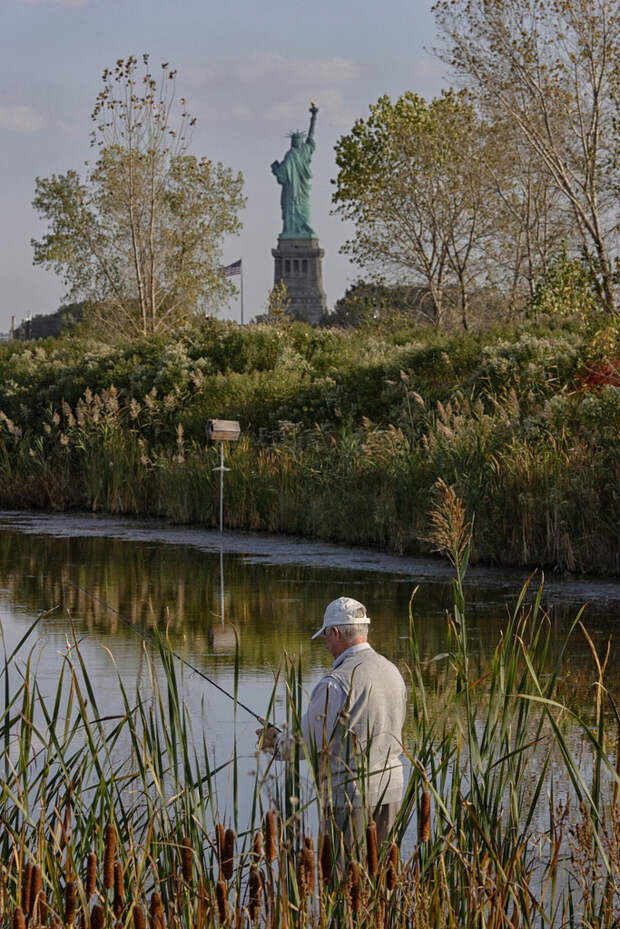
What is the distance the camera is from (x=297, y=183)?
116 meters

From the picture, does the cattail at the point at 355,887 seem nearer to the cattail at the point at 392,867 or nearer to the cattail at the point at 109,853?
the cattail at the point at 392,867

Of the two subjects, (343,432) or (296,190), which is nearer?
(343,432)

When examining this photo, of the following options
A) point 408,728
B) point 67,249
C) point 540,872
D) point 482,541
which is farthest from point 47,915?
point 67,249

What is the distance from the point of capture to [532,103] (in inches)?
1100

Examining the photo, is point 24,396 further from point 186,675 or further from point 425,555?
point 186,675

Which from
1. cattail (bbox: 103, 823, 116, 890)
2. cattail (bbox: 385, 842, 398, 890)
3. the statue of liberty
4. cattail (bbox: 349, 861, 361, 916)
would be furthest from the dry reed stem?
the statue of liberty

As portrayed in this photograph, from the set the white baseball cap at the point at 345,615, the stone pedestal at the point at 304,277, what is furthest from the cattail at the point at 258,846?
the stone pedestal at the point at 304,277

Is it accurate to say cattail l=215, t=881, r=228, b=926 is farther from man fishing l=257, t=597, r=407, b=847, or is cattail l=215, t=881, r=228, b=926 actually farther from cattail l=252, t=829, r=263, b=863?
man fishing l=257, t=597, r=407, b=847

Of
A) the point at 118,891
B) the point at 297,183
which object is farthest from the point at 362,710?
the point at 297,183

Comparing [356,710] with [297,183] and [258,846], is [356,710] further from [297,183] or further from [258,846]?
[297,183]

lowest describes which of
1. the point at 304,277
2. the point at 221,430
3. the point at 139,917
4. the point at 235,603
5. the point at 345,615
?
the point at 139,917

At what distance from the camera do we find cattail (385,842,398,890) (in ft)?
13.2

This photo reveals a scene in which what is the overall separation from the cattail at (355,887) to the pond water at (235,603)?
3776mm

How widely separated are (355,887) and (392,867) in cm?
39
